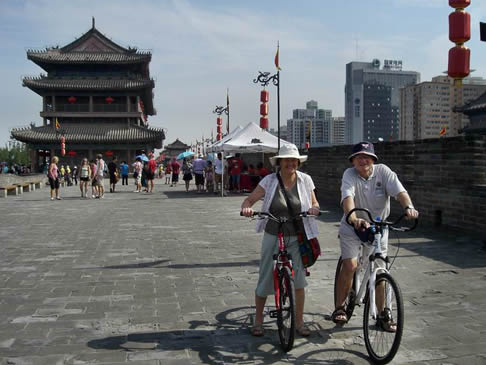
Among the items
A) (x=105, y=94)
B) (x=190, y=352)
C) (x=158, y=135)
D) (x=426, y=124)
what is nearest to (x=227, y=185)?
(x=190, y=352)

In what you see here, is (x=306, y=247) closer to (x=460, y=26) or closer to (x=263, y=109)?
(x=460, y=26)

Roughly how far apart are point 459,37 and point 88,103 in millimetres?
45705

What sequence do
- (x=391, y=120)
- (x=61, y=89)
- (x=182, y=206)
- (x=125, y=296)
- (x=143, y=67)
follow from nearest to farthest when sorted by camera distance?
1. (x=125, y=296)
2. (x=182, y=206)
3. (x=61, y=89)
4. (x=143, y=67)
5. (x=391, y=120)

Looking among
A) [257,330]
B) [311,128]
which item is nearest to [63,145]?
[257,330]

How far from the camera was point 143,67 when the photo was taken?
53906mm

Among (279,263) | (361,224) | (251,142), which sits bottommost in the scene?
(279,263)

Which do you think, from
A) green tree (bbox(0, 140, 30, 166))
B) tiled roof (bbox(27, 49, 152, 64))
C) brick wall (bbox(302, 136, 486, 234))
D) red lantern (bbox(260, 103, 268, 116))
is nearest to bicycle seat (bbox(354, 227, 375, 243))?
brick wall (bbox(302, 136, 486, 234))

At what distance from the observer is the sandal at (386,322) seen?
145 inches

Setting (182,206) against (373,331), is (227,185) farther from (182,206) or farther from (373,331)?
(373,331)

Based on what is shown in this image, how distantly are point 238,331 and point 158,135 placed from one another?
46542 mm

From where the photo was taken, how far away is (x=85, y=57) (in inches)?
1975

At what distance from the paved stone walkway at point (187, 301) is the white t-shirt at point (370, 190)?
3.41 feet

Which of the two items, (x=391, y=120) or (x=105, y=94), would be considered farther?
(x=391, y=120)

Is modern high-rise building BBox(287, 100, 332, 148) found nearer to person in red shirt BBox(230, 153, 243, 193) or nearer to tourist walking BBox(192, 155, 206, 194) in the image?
tourist walking BBox(192, 155, 206, 194)
